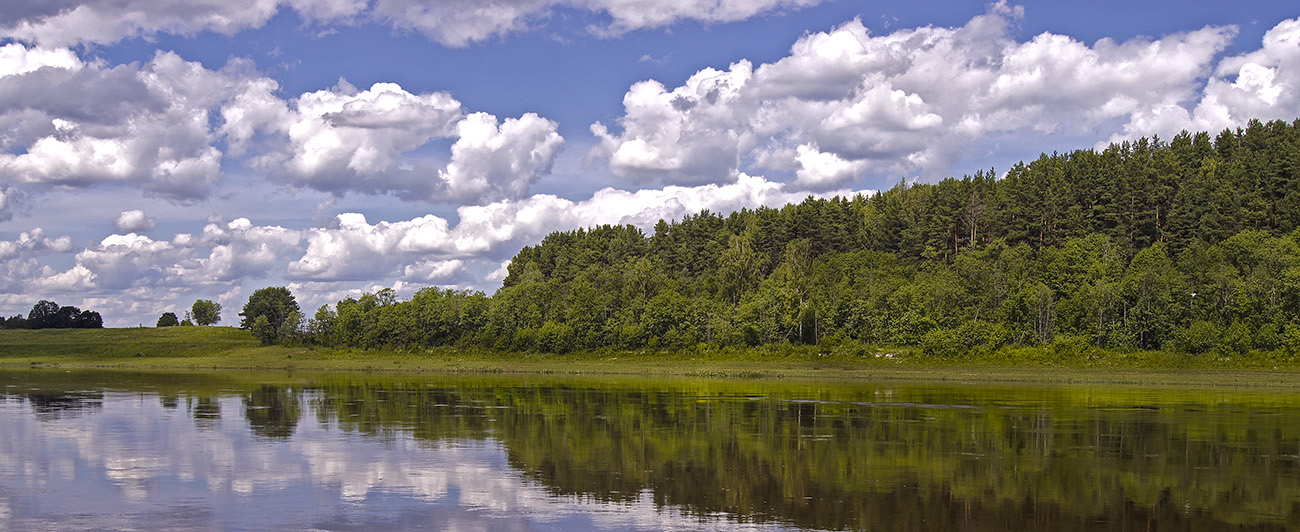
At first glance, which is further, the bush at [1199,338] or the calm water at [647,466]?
the bush at [1199,338]

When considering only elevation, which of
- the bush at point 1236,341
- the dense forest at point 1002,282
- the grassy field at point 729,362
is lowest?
the grassy field at point 729,362

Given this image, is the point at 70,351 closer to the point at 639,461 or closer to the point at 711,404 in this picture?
the point at 711,404

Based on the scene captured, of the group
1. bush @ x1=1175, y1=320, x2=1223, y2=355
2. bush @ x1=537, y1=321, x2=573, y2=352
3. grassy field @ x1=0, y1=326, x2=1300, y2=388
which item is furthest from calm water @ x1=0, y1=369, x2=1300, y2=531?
bush @ x1=537, y1=321, x2=573, y2=352

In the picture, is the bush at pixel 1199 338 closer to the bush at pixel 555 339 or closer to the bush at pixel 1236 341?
the bush at pixel 1236 341

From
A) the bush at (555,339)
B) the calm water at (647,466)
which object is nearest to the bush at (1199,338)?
the calm water at (647,466)

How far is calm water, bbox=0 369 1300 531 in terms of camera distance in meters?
24.5

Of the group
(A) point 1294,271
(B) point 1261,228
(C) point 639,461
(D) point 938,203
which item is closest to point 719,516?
(C) point 639,461

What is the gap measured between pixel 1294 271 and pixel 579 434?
10488cm

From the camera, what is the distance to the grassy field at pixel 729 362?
102 meters

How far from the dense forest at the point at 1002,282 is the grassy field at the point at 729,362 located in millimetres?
4660

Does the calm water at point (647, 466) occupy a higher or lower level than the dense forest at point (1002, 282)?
lower

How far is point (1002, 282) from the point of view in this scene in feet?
454

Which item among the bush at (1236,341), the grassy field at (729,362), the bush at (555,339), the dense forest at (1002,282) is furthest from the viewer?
the bush at (555,339)

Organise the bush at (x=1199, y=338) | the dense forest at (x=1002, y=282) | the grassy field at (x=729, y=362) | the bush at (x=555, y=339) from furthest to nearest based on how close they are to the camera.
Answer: the bush at (x=555, y=339), the dense forest at (x=1002, y=282), the bush at (x=1199, y=338), the grassy field at (x=729, y=362)
